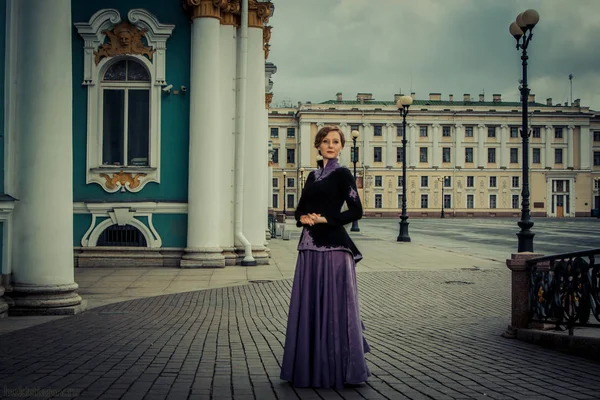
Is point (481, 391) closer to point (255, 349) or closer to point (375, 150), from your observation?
point (255, 349)

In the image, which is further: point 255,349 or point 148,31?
point 148,31

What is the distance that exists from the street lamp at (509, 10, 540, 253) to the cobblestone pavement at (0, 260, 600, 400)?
13.2ft

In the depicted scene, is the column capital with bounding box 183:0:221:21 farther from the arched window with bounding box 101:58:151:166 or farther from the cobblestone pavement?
the cobblestone pavement

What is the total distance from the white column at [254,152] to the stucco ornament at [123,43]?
2462 millimetres

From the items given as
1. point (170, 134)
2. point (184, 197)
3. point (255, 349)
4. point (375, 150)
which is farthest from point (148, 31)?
point (375, 150)

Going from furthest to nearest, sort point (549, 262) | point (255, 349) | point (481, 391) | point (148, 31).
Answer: point (148, 31) < point (549, 262) < point (255, 349) < point (481, 391)

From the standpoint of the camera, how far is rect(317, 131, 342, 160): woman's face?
5449mm

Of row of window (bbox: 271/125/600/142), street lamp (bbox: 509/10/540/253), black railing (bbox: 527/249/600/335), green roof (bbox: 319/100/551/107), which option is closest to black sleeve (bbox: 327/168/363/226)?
black railing (bbox: 527/249/600/335)

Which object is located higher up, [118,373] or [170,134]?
[170,134]

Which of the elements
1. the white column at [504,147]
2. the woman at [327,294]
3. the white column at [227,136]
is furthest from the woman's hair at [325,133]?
the white column at [504,147]

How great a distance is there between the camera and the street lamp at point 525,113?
14.2 metres

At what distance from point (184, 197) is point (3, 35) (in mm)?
7257

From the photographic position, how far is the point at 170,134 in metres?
15.8

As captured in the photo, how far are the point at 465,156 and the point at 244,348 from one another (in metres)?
106
